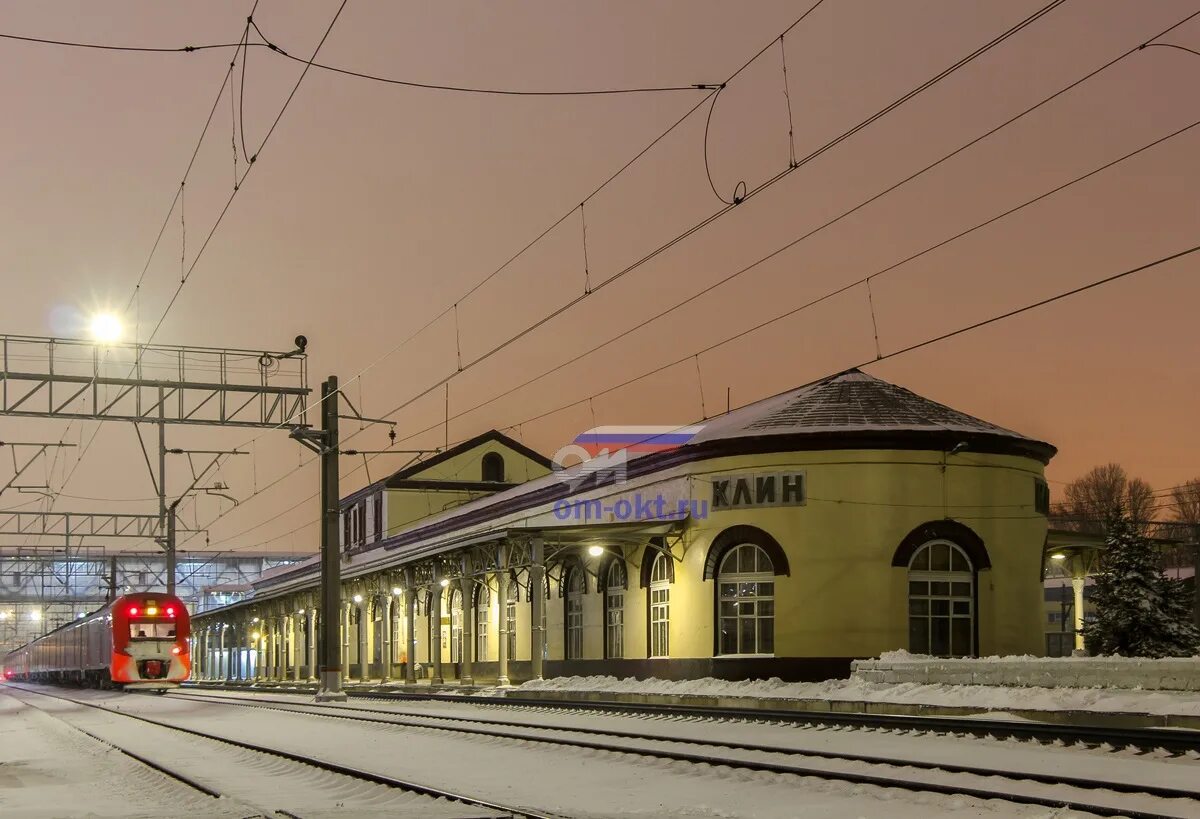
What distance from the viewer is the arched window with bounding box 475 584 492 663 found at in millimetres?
50000

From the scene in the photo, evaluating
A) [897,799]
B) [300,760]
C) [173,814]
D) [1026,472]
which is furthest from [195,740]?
[1026,472]

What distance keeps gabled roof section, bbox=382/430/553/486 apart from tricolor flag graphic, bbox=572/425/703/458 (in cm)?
1281

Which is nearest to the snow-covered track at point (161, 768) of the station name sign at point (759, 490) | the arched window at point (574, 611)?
the station name sign at point (759, 490)

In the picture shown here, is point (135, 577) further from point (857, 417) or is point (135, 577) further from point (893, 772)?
point (893, 772)

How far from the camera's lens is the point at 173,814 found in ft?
41.3

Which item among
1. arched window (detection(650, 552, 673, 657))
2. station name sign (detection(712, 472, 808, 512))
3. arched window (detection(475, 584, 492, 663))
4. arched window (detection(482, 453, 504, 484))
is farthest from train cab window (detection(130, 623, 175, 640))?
station name sign (detection(712, 472, 808, 512))

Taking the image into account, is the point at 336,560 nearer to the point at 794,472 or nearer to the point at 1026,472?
the point at 794,472

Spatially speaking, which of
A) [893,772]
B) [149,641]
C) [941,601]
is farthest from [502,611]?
[893,772]

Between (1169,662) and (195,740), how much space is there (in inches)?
582

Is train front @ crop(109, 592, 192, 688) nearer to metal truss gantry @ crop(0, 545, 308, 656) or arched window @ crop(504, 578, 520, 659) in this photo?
arched window @ crop(504, 578, 520, 659)

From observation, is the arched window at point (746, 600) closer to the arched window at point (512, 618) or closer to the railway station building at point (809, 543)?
the railway station building at point (809, 543)

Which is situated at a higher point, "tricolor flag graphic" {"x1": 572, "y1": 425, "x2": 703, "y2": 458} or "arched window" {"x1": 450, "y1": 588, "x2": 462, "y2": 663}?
"tricolor flag graphic" {"x1": 572, "y1": 425, "x2": 703, "y2": 458}

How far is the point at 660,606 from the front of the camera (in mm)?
38094

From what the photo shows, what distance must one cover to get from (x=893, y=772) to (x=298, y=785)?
20.2 ft
